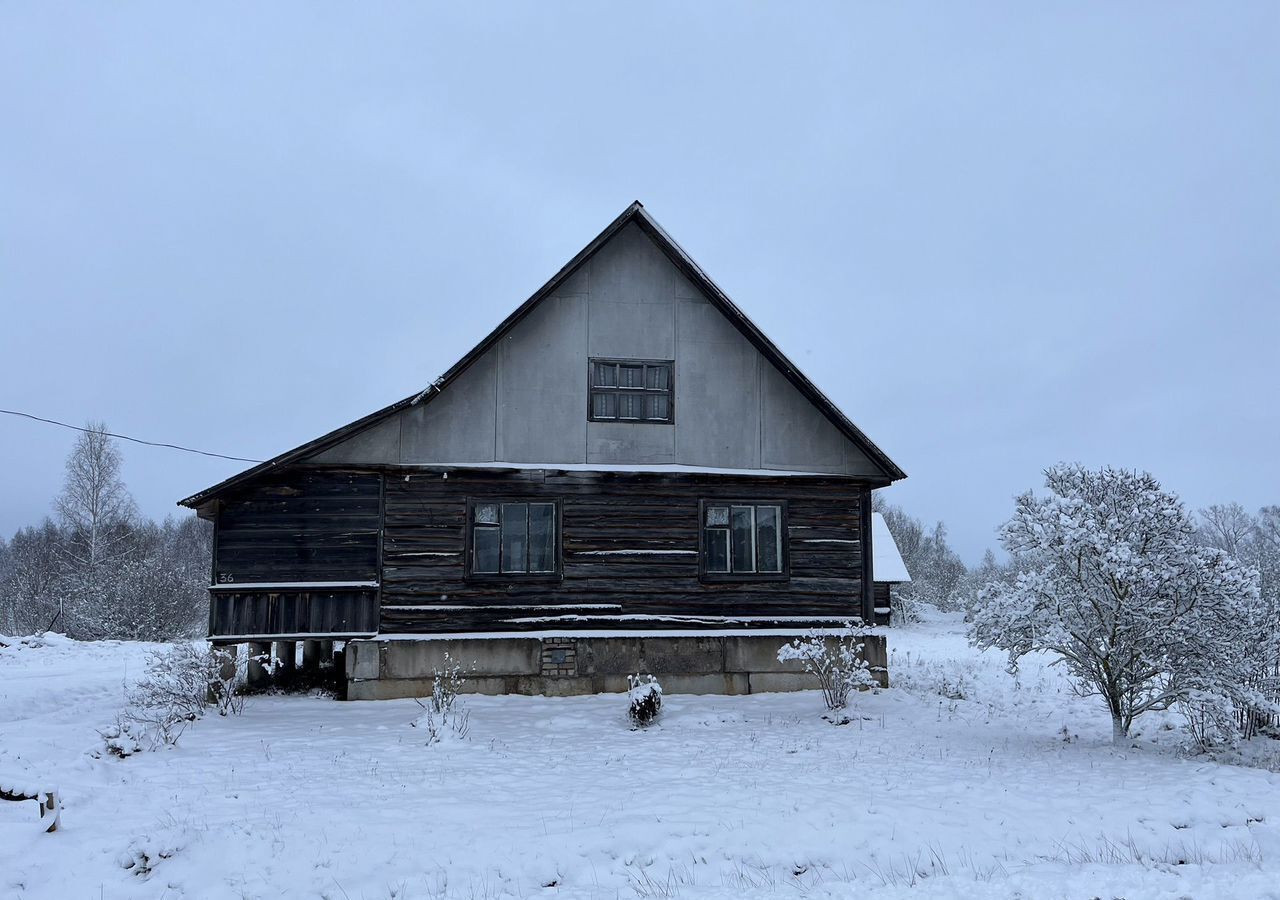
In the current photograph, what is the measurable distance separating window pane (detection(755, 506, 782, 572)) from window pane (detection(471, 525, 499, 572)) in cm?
497

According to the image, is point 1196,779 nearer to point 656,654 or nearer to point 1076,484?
point 1076,484

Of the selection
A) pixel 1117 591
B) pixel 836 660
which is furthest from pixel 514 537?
pixel 1117 591

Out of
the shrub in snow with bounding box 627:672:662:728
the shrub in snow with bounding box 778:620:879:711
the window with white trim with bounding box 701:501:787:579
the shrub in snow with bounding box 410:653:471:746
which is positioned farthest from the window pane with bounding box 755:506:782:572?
the shrub in snow with bounding box 410:653:471:746

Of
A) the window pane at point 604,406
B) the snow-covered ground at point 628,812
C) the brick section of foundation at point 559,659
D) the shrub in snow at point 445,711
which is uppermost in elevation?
the window pane at point 604,406

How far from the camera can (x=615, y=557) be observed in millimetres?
15648

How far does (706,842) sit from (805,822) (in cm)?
110

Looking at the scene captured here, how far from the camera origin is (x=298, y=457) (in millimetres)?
14547

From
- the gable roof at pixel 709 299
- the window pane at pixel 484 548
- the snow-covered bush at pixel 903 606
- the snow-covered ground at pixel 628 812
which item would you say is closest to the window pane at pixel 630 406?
the gable roof at pixel 709 299

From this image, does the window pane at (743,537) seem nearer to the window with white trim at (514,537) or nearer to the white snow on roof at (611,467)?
the white snow on roof at (611,467)

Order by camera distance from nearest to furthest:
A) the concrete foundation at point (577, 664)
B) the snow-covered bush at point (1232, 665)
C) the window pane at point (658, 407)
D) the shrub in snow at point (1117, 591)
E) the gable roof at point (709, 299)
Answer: the snow-covered bush at point (1232, 665) < the shrub in snow at point (1117, 591) < the gable roof at point (709, 299) < the concrete foundation at point (577, 664) < the window pane at point (658, 407)

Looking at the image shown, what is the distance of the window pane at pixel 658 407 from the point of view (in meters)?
15.9

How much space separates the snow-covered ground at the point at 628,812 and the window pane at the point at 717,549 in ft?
11.7

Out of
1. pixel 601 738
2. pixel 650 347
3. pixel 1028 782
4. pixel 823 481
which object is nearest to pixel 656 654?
pixel 601 738

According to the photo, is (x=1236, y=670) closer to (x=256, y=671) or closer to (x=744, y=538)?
(x=744, y=538)
